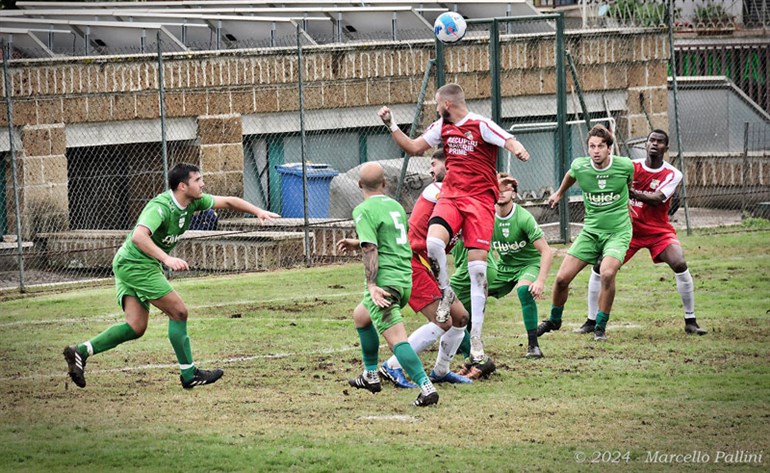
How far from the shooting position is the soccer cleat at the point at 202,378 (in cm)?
1105

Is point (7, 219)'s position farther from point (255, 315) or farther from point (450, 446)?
point (450, 446)

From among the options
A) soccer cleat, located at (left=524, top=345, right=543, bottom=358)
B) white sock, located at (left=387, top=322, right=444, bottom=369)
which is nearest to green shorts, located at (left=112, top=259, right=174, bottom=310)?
white sock, located at (left=387, top=322, right=444, bottom=369)

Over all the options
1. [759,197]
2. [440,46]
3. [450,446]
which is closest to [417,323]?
[450,446]

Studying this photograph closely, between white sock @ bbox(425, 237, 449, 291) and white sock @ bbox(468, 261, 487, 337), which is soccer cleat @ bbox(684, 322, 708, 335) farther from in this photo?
white sock @ bbox(425, 237, 449, 291)

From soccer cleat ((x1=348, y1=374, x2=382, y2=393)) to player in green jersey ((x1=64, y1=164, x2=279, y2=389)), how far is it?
1.10 m

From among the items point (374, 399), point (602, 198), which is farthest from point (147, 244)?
point (602, 198)

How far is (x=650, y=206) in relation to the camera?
13789 millimetres

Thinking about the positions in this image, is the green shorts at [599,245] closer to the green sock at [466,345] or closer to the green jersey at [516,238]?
the green jersey at [516,238]

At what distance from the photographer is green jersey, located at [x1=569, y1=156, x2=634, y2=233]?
13203mm

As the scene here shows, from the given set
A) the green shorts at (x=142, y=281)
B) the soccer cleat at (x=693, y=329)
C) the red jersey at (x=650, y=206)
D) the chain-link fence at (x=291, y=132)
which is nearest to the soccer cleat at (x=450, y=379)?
the green shorts at (x=142, y=281)

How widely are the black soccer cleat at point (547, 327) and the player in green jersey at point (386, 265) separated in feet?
9.67

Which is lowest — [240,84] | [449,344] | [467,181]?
[449,344]

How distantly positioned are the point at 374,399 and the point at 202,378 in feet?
4.90

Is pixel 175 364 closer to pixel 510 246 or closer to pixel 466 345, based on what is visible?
pixel 466 345
